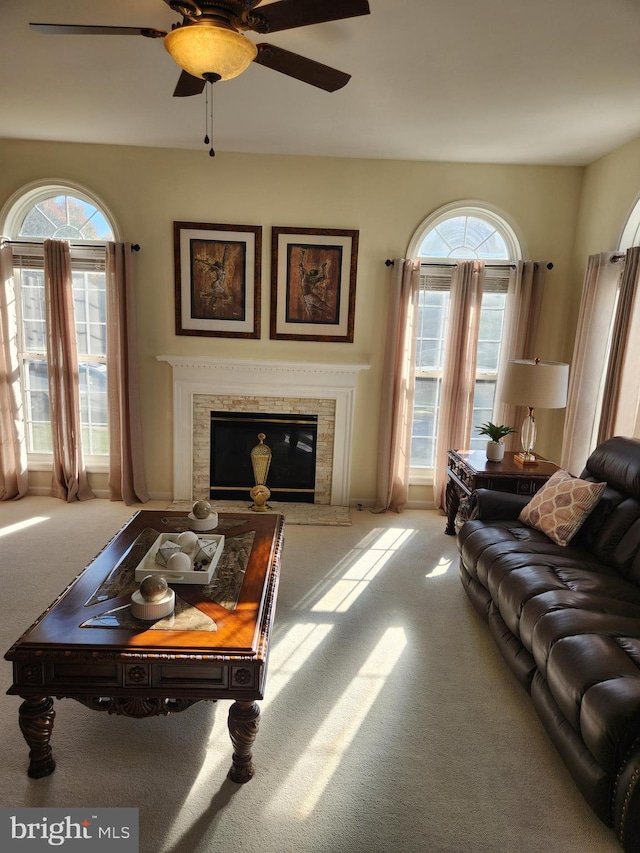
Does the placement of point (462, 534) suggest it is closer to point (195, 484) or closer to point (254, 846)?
point (254, 846)

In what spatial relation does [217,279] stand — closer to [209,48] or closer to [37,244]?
[37,244]

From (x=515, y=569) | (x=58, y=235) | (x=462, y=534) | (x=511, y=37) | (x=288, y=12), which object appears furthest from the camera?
(x=58, y=235)

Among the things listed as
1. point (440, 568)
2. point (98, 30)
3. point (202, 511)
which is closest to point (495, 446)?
point (440, 568)

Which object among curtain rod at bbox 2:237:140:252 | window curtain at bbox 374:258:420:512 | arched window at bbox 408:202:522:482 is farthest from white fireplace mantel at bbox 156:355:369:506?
curtain rod at bbox 2:237:140:252

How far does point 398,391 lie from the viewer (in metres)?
4.86

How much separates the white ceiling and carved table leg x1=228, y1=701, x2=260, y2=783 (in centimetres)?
279

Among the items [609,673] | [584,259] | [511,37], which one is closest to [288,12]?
[511,37]

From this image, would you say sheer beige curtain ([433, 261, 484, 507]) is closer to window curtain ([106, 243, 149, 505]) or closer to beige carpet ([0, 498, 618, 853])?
beige carpet ([0, 498, 618, 853])

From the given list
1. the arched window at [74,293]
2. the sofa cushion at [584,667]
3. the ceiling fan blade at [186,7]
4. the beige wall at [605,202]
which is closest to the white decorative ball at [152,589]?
the sofa cushion at [584,667]

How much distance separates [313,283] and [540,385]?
205 cm

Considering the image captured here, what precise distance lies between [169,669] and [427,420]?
3.62 meters

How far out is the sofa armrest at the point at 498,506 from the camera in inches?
137

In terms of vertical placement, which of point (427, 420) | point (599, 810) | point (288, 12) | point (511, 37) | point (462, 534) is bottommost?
point (599, 810)

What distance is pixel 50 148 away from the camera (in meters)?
4.59
